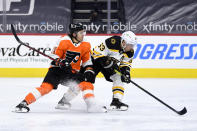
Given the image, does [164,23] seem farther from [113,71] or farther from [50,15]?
[113,71]

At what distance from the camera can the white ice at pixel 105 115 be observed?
10.9 feet

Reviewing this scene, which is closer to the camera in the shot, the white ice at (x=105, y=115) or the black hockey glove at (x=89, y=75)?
the white ice at (x=105, y=115)

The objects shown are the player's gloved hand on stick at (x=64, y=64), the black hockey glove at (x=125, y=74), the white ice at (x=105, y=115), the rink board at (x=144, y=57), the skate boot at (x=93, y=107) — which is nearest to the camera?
the white ice at (x=105, y=115)

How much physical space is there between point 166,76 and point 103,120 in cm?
449

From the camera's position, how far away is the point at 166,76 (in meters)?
7.97

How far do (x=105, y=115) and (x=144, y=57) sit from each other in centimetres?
419

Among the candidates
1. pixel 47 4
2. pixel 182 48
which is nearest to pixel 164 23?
pixel 182 48

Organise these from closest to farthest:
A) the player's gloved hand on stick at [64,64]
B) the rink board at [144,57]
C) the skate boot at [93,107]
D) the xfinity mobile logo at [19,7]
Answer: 1. the player's gloved hand on stick at [64,64]
2. the skate boot at [93,107]
3. the rink board at [144,57]
4. the xfinity mobile logo at [19,7]

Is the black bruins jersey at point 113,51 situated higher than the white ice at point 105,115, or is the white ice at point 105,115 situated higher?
the black bruins jersey at point 113,51

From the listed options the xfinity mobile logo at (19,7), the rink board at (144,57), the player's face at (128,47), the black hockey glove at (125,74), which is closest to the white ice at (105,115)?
the black hockey glove at (125,74)

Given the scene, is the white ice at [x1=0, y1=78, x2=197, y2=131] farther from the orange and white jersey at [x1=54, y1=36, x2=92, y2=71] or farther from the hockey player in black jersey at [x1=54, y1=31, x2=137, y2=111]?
the orange and white jersey at [x1=54, y1=36, x2=92, y2=71]

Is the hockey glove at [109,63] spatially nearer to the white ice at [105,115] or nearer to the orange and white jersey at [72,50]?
the orange and white jersey at [72,50]

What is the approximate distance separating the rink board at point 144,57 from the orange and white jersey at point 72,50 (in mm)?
3736

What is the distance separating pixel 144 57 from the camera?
8.01m
